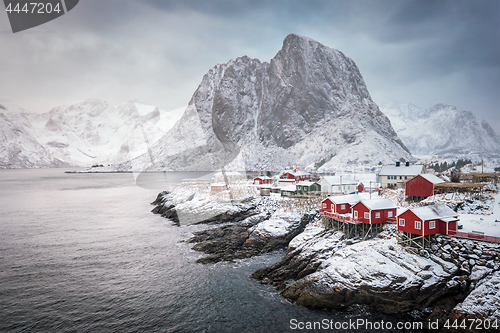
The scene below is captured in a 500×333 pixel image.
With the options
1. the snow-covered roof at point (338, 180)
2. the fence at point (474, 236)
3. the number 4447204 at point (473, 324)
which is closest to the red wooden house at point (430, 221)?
the fence at point (474, 236)

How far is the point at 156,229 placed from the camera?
143ft

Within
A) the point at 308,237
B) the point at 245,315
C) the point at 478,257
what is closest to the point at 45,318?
the point at 245,315

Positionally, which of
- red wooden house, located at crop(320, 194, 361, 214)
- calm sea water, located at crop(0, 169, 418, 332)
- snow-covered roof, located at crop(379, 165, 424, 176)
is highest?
snow-covered roof, located at crop(379, 165, 424, 176)

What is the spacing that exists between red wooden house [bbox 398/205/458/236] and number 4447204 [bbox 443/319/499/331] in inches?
340

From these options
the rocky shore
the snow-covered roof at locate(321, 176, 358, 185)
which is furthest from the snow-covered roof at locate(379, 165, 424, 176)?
the rocky shore

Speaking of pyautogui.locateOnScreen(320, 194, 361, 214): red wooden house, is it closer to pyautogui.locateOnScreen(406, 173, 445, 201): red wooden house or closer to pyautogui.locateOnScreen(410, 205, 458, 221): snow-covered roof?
pyautogui.locateOnScreen(410, 205, 458, 221): snow-covered roof

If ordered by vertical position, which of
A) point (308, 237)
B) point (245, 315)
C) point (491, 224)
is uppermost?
point (491, 224)

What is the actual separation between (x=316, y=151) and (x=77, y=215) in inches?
5588

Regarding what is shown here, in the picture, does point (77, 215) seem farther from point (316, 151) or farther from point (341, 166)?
point (316, 151)

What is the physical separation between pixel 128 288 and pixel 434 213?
2882cm

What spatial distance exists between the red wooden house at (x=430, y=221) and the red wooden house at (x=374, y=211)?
174 inches

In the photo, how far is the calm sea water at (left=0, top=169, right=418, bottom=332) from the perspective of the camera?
18.7m

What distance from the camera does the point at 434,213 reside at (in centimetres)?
2480

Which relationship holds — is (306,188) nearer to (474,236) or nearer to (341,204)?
(341,204)
